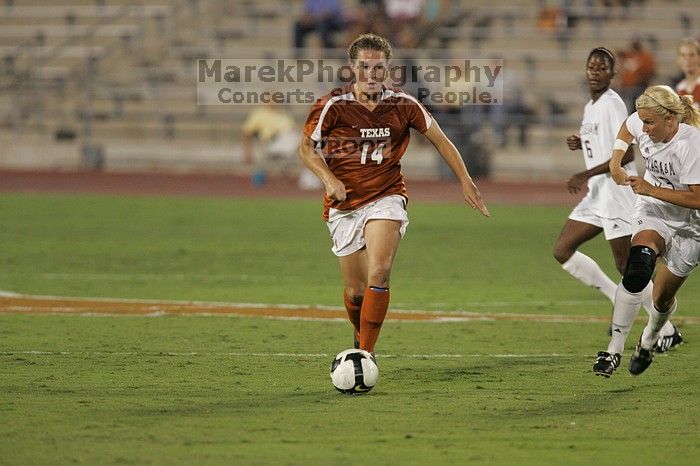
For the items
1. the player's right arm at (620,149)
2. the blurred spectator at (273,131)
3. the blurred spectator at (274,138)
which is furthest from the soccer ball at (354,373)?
the blurred spectator at (273,131)

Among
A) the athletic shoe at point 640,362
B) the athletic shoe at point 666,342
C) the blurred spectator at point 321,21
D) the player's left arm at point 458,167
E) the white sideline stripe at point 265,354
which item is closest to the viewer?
the player's left arm at point 458,167

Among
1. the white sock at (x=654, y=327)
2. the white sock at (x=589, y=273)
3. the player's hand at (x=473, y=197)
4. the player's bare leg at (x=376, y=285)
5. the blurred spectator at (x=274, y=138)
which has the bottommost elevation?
the blurred spectator at (x=274, y=138)

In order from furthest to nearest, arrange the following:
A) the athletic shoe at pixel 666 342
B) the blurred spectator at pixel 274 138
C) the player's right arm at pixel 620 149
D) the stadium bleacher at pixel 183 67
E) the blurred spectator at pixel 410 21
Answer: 1. the blurred spectator at pixel 410 21
2. the stadium bleacher at pixel 183 67
3. the blurred spectator at pixel 274 138
4. the athletic shoe at pixel 666 342
5. the player's right arm at pixel 620 149

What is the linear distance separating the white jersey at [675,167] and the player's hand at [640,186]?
0.73 ft

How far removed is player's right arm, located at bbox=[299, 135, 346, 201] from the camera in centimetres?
809

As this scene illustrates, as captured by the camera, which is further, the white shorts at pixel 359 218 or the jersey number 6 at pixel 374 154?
the jersey number 6 at pixel 374 154

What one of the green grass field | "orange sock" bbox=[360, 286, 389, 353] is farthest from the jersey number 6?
the green grass field

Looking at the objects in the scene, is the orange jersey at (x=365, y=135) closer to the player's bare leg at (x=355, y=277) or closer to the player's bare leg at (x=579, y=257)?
the player's bare leg at (x=355, y=277)

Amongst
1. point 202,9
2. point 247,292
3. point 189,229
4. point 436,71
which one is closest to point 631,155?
point 247,292

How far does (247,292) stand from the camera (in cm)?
1305

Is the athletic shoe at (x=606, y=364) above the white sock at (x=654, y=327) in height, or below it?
below

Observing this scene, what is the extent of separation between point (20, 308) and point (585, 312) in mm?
5089

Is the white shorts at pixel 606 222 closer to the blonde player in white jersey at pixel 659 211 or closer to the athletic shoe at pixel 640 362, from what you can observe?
the blonde player in white jersey at pixel 659 211

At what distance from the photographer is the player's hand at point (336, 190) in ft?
26.5
